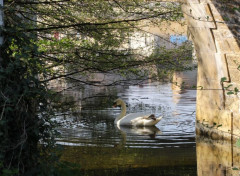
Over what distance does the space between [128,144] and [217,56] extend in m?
2.63

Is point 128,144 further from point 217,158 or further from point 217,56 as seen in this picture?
point 217,56

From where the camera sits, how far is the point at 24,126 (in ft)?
15.7

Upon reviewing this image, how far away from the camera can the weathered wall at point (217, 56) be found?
10.6 m

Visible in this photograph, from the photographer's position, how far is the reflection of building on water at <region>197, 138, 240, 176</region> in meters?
8.85

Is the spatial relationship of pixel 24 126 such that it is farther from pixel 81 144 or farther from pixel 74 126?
pixel 74 126

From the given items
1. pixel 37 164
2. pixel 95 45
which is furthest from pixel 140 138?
pixel 37 164

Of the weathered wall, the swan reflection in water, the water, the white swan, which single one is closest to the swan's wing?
the white swan

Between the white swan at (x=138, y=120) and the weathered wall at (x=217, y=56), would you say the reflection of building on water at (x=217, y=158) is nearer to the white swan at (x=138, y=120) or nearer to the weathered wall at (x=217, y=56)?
the weathered wall at (x=217, y=56)

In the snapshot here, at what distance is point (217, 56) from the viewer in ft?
36.8

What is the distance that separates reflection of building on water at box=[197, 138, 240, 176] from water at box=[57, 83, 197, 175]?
154 millimetres

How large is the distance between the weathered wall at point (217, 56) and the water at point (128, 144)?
813 millimetres

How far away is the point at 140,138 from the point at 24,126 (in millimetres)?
7091

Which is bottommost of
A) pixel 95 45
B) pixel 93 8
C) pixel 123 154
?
pixel 123 154

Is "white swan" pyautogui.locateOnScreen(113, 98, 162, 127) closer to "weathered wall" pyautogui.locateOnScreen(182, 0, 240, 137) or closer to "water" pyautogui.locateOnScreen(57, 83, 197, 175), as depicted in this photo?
"water" pyautogui.locateOnScreen(57, 83, 197, 175)
